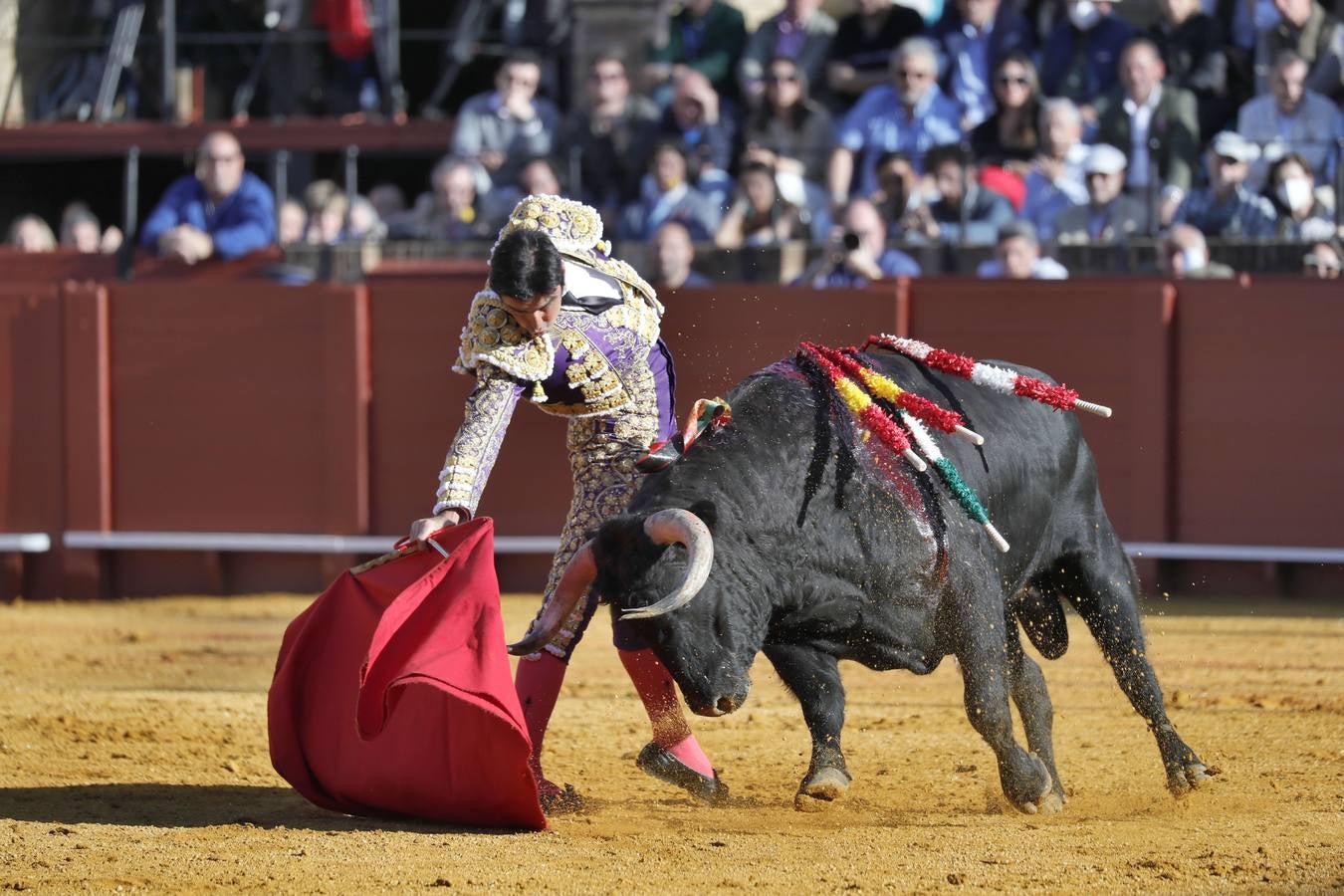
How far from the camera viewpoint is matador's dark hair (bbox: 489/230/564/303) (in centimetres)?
370

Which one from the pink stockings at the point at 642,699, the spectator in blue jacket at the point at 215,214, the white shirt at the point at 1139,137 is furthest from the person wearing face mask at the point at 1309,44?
the pink stockings at the point at 642,699

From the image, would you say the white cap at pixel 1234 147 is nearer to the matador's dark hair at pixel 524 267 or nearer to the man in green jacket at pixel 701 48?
the man in green jacket at pixel 701 48

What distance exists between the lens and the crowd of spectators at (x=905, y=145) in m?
7.89

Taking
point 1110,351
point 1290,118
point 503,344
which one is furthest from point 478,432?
point 1290,118

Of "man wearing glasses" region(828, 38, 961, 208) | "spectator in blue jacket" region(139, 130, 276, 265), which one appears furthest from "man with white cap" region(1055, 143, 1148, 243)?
"spectator in blue jacket" region(139, 130, 276, 265)

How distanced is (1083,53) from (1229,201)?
1159mm

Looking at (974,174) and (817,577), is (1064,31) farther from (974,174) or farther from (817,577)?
(817,577)

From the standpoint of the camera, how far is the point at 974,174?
8219 millimetres

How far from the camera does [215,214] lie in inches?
360

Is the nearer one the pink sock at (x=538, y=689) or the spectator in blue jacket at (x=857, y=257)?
the pink sock at (x=538, y=689)

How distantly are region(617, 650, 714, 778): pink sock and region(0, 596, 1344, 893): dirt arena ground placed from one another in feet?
0.46

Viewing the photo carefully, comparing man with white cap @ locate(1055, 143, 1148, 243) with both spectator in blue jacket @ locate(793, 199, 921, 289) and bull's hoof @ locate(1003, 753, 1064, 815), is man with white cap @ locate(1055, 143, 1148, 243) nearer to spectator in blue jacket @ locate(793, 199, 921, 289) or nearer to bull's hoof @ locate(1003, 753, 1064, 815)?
spectator in blue jacket @ locate(793, 199, 921, 289)

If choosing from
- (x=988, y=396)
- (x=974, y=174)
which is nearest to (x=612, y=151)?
(x=974, y=174)

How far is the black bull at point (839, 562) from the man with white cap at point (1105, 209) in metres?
3.79
